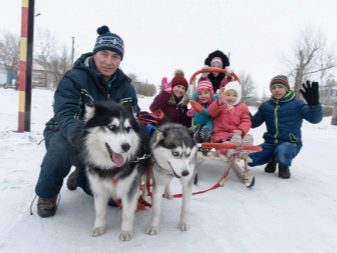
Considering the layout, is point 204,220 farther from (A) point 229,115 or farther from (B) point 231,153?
(A) point 229,115

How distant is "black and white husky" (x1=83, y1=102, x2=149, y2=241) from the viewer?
2.13 m

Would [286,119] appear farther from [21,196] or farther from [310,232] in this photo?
[21,196]

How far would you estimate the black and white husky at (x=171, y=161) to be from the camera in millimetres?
2379

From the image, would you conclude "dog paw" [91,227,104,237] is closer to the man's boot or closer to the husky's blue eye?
the man's boot

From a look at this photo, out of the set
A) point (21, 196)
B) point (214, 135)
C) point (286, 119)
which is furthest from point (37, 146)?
point (286, 119)

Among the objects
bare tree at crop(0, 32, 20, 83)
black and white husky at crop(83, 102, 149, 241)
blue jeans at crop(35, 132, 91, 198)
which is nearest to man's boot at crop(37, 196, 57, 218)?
blue jeans at crop(35, 132, 91, 198)

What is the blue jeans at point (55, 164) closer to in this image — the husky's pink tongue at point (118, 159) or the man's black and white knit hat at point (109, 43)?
the husky's pink tongue at point (118, 159)

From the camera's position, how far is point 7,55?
118 ft

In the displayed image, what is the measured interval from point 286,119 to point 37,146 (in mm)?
3663

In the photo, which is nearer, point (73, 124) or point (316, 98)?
point (73, 124)

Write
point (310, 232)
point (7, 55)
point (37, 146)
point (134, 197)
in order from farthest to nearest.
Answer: point (7, 55), point (37, 146), point (310, 232), point (134, 197)

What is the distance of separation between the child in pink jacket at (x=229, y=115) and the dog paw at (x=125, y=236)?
189 centimetres

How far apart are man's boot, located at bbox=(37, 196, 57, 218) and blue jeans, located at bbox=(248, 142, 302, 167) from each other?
2.77 m

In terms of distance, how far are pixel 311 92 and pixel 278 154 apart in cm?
88
